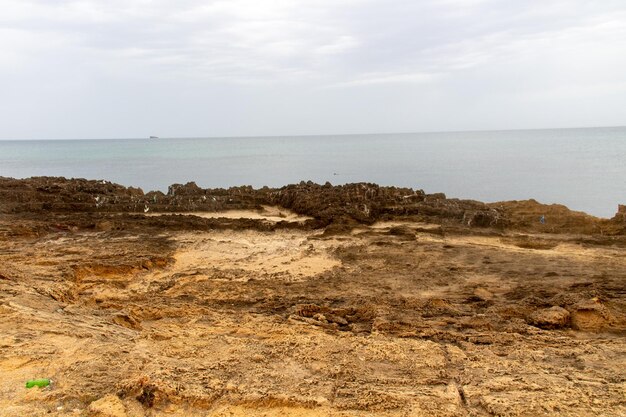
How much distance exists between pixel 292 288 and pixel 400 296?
7.39 ft

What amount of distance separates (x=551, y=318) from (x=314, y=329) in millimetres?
3840

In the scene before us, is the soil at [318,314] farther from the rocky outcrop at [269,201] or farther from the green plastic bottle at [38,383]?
the rocky outcrop at [269,201]

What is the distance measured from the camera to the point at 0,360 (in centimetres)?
577

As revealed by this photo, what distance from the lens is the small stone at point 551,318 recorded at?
7.69 metres

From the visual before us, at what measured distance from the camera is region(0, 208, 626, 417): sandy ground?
522 centimetres

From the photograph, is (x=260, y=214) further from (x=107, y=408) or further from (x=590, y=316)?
(x=107, y=408)

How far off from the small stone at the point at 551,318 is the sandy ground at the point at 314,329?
59 millimetres

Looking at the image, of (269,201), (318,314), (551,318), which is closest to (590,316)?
(551,318)

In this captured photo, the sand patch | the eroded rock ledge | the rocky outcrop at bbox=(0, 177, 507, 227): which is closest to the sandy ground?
the eroded rock ledge

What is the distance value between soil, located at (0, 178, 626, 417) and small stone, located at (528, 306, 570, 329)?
0.03m

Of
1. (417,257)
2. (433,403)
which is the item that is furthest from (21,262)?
(433,403)

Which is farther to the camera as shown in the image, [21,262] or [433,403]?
[21,262]

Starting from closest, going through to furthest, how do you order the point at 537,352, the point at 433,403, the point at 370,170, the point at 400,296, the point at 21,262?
the point at 433,403 < the point at 537,352 < the point at 400,296 < the point at 21,262 < the point at 370,170

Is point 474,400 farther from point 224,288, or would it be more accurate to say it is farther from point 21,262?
point 21,262
